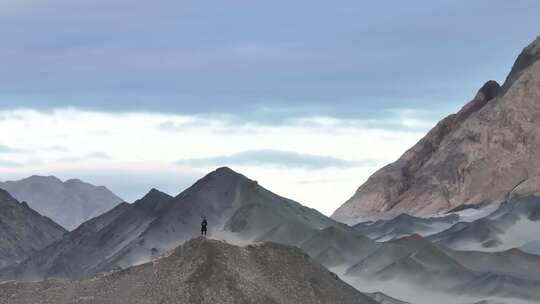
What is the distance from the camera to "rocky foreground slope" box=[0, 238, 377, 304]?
5278 cm

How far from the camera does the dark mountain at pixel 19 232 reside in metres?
147

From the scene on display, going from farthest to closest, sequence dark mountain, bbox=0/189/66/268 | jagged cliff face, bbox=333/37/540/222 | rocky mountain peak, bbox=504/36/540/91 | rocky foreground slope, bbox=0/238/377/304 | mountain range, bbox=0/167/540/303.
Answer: rocky mountain peak, bbox=504/36/540/91 < jagged cliff face, bbox=333/37/540/222 < dark mountain, bbox=0/189/66/268 < mountain range, bbox=0/167/540/303 < rocky foreground slope, bbox=0/238/377/304

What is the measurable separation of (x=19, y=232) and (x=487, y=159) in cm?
7795

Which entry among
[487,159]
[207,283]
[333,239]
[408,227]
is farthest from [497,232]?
[207,283]

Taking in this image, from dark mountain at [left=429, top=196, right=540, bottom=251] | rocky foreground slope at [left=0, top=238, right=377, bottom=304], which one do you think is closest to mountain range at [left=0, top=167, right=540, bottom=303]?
dark mountain at [left=429, top=196, right=540, bottom=251]

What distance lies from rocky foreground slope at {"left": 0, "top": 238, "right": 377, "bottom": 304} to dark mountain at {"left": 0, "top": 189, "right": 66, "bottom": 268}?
8680cm

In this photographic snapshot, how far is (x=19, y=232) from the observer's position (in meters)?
155

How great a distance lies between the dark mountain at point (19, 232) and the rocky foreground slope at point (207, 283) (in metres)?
86.8

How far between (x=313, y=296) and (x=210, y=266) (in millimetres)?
5889

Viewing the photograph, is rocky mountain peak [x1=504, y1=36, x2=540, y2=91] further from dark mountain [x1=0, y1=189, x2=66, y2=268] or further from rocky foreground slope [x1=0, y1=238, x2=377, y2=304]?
rocky foreground slope [x1=0, y1=238, x2=377, y2=304]

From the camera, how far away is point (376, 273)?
107 m

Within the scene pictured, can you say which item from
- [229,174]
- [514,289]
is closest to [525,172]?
[229,174]

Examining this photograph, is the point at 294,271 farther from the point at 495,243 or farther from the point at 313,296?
the point at 495,243

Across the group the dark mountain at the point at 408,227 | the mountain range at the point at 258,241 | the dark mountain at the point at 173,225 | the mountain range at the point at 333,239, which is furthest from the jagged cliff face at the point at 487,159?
the dark mountain at the point at 173,225
